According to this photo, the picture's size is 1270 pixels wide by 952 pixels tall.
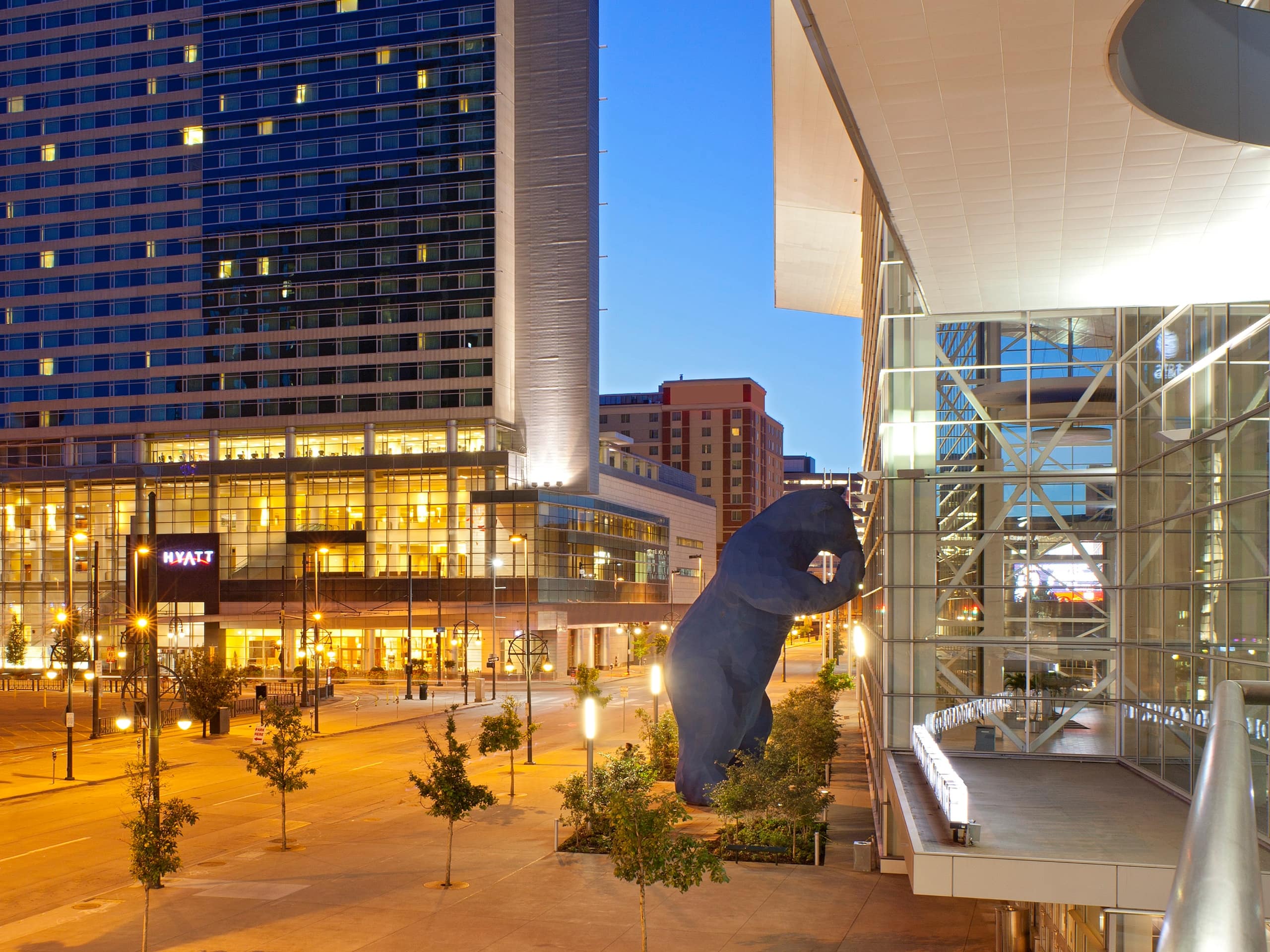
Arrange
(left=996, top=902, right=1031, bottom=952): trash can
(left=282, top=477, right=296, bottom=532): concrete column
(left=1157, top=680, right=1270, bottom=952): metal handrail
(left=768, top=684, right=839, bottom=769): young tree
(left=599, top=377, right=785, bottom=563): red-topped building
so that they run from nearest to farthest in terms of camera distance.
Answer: (left=1157, top=680, right=1270, bottom=952): metal handrail
(left=996, top=902, right=1031, bottom=952): trash can
(left=768, top=684, right=839, bottom=769): young tree
(left=282, top=477, right=296, bottom=532): concrete column
(left=599, top=377, right=785, bottom=563): red-topped building

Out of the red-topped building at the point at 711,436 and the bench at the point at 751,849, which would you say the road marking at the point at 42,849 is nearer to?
the bench at the point at 751,849

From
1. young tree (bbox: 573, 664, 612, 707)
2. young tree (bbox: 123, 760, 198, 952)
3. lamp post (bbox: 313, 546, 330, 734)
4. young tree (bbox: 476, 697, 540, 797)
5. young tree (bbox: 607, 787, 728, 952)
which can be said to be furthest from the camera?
lamp post (bbox: 313, 546, 330, 734)

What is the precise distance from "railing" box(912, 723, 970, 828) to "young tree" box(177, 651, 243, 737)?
3352 cm

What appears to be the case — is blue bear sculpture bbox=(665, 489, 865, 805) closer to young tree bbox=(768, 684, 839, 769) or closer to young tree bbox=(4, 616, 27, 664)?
young tree bbox=(768, 684, 839, 769)

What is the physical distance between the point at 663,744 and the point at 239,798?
1115 centimetres

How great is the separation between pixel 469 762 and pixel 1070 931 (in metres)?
24.3

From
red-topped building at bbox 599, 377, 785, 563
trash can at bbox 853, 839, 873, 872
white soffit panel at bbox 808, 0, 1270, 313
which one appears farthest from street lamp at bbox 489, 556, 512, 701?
red-topped building at bbox 599, 377, 785, 563

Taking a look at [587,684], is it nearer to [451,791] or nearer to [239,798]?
[239,798]

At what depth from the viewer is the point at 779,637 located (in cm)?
2825

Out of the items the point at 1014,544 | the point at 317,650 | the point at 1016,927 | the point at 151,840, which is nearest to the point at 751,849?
the point at 1016,927

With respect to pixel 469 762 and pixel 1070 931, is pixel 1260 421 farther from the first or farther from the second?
pixel 469 762

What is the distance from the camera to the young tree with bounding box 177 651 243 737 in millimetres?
45719

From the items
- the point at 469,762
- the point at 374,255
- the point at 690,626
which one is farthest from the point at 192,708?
the point at 374,255

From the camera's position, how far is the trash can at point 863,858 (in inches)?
899
